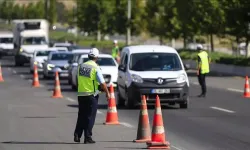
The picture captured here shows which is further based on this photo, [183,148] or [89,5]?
[89,5]

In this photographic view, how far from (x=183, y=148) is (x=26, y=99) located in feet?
42.9

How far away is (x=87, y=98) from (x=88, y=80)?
323 mm

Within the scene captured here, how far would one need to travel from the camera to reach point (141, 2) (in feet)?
246

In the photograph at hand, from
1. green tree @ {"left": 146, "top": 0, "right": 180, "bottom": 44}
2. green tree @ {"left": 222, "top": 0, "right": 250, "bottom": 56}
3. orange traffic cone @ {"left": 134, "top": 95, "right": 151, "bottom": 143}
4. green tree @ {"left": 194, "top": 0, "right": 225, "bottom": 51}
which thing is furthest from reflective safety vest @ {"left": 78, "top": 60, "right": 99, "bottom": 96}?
green tree @ {"left": 146, "top": 0, "right": 180, "bottom": 44}

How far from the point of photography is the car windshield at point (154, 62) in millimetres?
21781

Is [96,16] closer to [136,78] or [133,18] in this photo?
[133,18]

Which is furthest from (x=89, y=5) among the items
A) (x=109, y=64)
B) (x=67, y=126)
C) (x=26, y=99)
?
(x=67, y=126)

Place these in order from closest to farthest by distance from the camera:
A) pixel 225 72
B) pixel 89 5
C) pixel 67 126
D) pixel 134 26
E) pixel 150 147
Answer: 1. pixel 150 147
2. pixel 67 126
3. pixel 225 72
4. pixel 134 26
5. pixel 89 5

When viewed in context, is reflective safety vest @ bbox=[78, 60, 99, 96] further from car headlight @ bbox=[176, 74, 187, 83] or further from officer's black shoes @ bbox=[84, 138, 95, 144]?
car headlight @ bbox=[176, 74, 187, 83]

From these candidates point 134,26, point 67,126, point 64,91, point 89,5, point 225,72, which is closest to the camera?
point 67,126

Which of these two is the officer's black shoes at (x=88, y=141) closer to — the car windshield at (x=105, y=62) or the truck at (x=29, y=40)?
the car windshield at (x=105, y=62)

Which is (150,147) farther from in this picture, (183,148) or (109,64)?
(109,64)

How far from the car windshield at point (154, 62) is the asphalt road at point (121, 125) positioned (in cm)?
115

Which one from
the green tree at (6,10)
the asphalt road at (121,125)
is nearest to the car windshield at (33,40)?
the asphalt road at (121,125)
